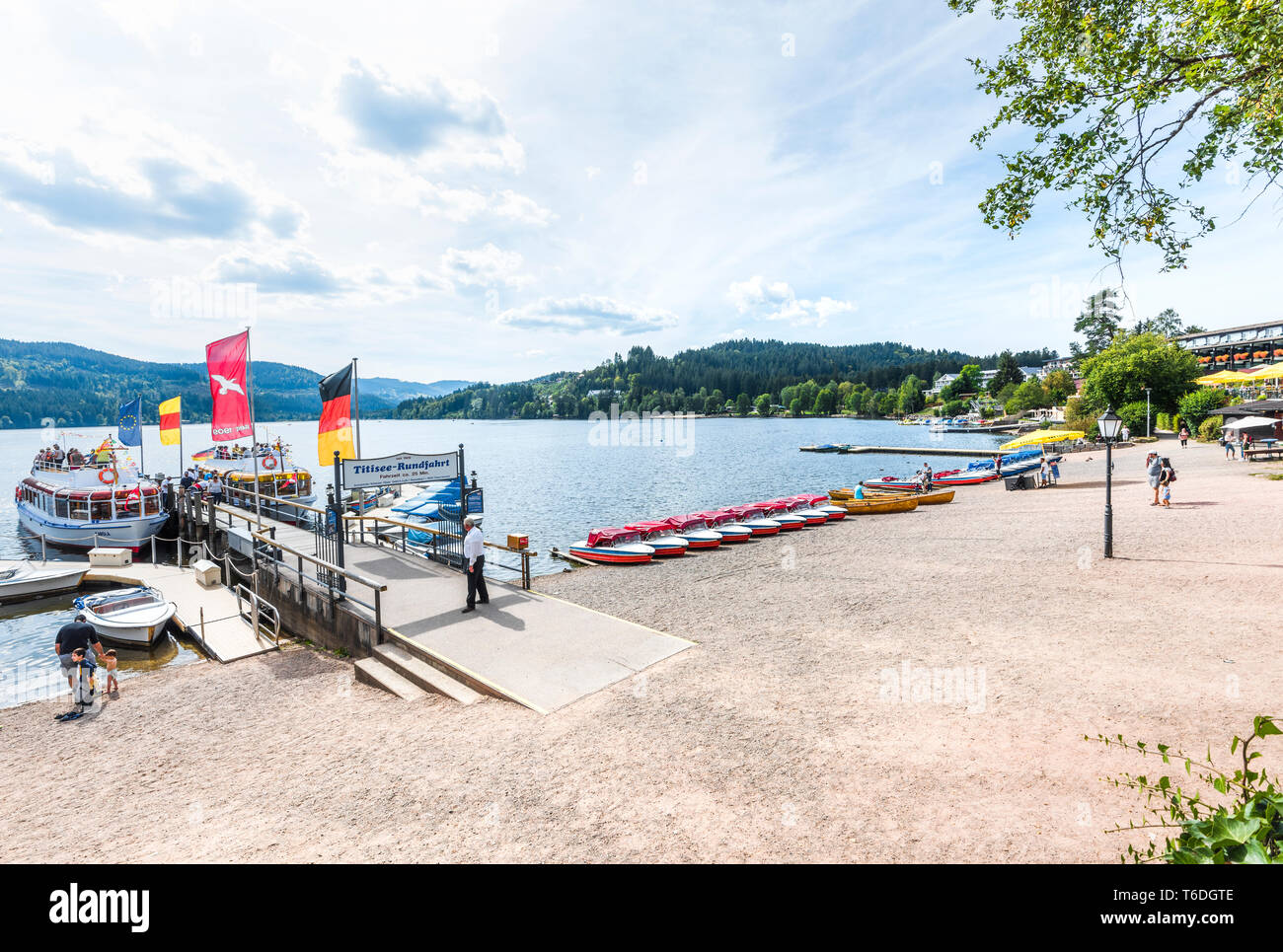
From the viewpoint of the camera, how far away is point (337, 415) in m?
16.1

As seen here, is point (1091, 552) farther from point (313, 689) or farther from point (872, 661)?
point (313, 689)

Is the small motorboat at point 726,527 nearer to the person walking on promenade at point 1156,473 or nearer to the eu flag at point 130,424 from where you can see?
the person walking on promenade at point 1156,473

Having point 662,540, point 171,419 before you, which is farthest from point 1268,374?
point 171,419

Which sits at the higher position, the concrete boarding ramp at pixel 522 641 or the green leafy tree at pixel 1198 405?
the green leafy tree at pixel 1198 405

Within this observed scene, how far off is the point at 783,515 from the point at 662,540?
685cm

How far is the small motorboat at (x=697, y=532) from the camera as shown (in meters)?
23.0

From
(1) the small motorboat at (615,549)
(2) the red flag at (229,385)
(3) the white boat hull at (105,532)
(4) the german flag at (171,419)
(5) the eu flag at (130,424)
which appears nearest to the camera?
(2) the red flag at (229,385)

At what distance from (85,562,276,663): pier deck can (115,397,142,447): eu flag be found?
767cm

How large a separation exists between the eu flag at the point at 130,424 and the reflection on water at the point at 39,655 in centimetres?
1233

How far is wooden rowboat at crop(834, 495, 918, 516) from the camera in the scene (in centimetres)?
2892

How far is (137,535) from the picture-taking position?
31.7 meters

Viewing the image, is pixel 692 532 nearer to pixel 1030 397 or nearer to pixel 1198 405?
pixel 1198 405

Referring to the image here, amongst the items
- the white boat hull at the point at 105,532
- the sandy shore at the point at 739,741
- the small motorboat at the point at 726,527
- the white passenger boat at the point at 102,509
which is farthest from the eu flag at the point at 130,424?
the small motorboat at the point at 726,527
